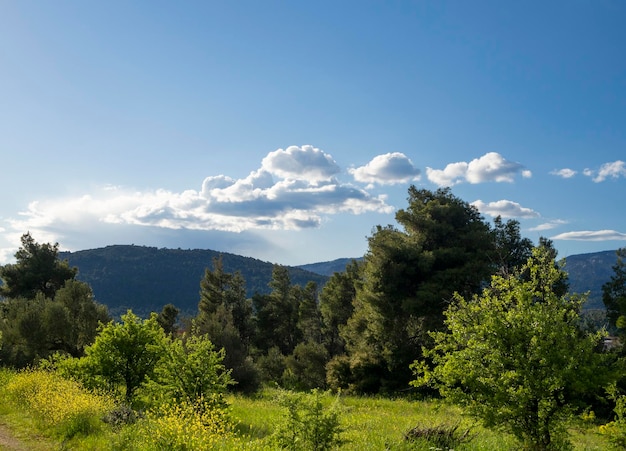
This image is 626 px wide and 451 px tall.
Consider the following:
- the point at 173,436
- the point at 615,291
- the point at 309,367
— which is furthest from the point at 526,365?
the point at 309,367

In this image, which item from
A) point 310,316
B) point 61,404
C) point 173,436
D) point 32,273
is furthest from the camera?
point 310,316

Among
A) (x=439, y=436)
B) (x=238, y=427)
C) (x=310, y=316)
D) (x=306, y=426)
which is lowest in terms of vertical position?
(x=310, y=316)

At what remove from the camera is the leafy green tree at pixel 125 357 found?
16828mm

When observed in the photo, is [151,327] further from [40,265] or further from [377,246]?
[40,265]

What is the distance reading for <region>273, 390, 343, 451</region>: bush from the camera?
8945 millimetres

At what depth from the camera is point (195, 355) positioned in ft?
46.2

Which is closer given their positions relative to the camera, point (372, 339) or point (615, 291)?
point (372, 339)

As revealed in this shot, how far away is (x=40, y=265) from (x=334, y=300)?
29614 mm

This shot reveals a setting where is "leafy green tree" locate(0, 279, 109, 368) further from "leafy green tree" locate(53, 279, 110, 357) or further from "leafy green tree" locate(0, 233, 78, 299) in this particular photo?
"leafy green tree" locate(0, 233, 78, 299)

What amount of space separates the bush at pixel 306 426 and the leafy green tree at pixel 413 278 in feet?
65.5

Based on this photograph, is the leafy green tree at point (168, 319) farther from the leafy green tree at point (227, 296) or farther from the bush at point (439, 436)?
the bush at point (439, 436)

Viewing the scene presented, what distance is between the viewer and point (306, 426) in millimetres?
8938

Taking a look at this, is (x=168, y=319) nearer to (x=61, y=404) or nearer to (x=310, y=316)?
(x=310, y=316)

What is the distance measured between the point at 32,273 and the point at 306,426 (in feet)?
146
